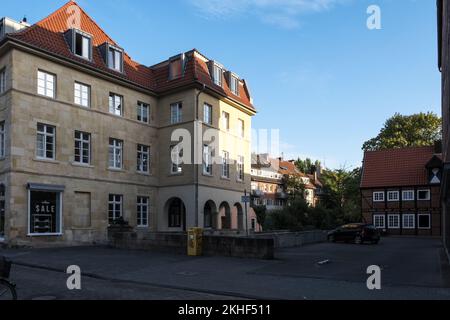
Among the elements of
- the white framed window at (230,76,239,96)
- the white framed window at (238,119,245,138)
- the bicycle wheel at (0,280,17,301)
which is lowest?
the bicycle wheel at (0,280,17,301)

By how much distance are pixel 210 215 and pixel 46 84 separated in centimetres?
1520

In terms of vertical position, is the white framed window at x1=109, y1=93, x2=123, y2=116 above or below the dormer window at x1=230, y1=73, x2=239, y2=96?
below

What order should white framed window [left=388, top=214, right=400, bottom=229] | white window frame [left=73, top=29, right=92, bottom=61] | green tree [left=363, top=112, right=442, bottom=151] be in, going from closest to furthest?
1. white window frame [left=73, top=29, right=92, bottom=61]
2. white framed window [left=388, top=214, right=400, bottom=229]
3. green tree [left=363, top=112, right=442, bottom=151]

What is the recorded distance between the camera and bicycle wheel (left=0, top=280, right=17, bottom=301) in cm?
758

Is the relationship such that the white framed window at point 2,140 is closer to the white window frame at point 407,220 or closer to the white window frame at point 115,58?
the white window frame at point 115,58

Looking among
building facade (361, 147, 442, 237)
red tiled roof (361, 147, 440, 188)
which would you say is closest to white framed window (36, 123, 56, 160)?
building facade (361, 147, 442, 237)

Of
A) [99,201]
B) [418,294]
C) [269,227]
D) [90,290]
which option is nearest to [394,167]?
[269,227]

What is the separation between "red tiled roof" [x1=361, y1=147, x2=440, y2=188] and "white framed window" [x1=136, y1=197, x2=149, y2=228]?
1033 inches

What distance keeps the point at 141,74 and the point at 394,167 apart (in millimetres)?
29435

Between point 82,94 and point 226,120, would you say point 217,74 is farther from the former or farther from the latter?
point 82,94

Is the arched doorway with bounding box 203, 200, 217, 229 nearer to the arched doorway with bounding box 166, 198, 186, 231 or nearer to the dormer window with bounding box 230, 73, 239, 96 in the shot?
the arched doorway with bounding box 166, 198, 186, 231

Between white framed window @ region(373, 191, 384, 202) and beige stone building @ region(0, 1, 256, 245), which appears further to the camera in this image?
white framed window @ region(373, 191, 384, 202)
